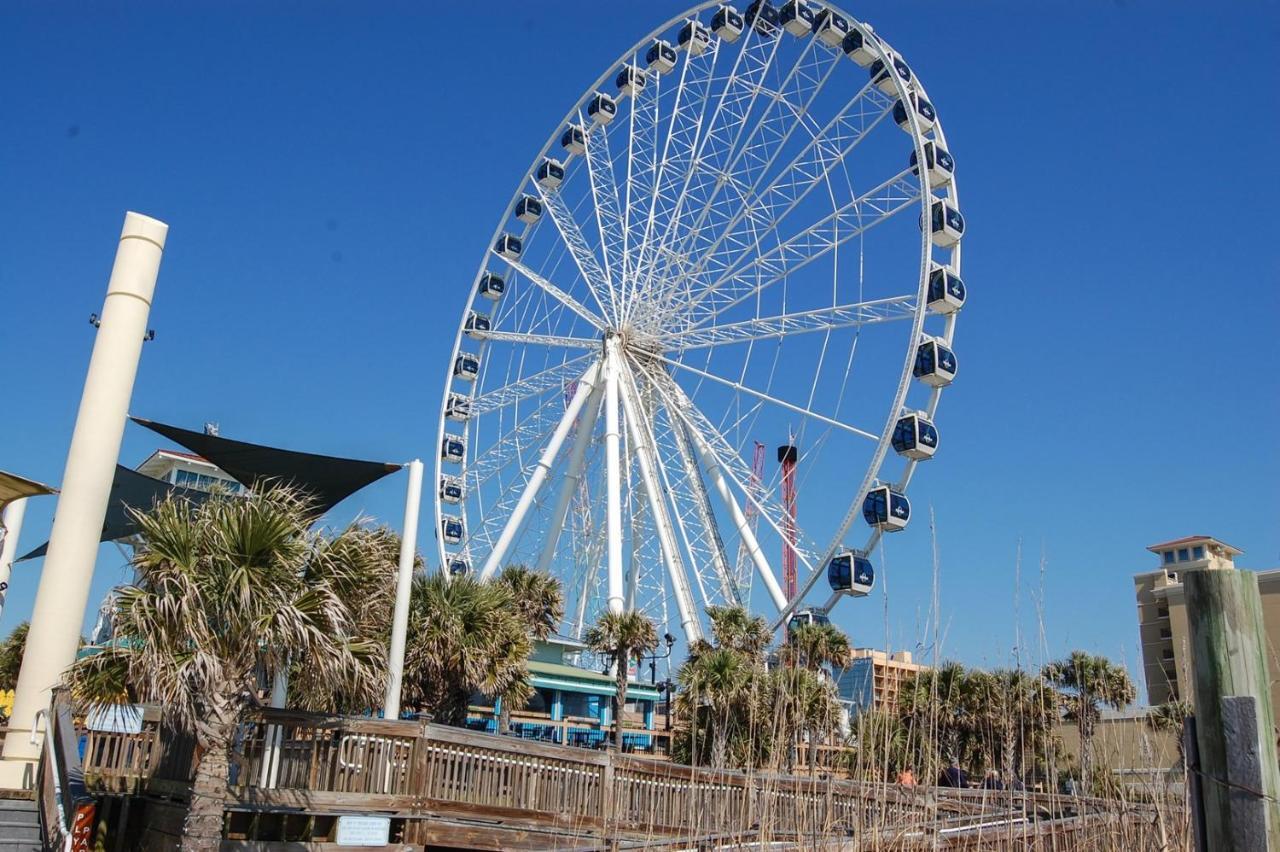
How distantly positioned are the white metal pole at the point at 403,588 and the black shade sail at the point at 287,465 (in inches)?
34.5

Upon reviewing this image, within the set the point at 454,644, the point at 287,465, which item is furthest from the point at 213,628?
the point at 454,644

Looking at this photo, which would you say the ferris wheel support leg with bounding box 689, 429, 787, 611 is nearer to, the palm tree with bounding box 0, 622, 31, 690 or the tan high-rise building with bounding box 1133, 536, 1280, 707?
the palm tree with bounding box 0, 622, 31, 690

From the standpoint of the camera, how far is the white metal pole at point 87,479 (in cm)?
1132

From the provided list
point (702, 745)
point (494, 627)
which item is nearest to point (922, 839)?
point (494, 627)

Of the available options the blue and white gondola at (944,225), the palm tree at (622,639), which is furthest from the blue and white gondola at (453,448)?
the blue and white gondola at (944,225)

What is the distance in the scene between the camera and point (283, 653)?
384 inches

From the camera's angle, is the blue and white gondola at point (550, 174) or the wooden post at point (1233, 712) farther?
the blue and white gondola at point (550, 174)

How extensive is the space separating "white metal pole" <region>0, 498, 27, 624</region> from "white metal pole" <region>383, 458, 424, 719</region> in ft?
30.9

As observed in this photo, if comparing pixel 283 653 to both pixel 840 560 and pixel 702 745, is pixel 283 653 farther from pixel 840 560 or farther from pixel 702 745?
pixel 840 560

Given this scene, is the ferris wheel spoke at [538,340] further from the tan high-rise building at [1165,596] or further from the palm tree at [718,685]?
the tan high-rise building at [1165,596]

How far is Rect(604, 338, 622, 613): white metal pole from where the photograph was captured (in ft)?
101

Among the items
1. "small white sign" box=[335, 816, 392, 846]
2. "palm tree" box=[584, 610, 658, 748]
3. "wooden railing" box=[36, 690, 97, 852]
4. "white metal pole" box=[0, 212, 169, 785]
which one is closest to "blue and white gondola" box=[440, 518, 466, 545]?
"palm tree" box=[584, 610, 658, 748]

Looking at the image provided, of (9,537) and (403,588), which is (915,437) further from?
(9,537)

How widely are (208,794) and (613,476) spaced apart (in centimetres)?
2324
